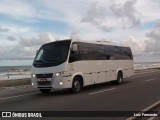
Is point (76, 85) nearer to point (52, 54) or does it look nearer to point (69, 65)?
point (69, 65)

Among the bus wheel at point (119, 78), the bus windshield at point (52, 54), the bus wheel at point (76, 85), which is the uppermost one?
the bus windshield at point (52, 54)

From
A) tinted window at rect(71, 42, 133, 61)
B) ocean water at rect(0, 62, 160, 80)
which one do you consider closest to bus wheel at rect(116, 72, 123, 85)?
tinted window at rect(71, 42, 133, 61)

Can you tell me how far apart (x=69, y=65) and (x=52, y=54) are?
3.73 ft

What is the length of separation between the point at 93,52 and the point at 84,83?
2.49m

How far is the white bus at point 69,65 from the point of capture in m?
18.5

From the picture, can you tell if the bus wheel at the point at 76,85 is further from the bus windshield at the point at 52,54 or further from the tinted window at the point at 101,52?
the bus windshield at the point at 52,54

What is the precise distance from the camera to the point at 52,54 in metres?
19.2

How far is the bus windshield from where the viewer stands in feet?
61.5

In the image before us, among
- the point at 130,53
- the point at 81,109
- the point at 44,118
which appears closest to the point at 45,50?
the point at 81,109

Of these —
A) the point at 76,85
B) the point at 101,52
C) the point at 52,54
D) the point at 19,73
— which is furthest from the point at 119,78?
the point at 19,73

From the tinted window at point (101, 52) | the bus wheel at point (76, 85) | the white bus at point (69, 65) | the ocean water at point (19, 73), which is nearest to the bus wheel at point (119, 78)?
the tinted window at point (101, 52)

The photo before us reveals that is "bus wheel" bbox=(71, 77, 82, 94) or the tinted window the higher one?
the tinted window

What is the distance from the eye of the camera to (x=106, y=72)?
76.6 feet

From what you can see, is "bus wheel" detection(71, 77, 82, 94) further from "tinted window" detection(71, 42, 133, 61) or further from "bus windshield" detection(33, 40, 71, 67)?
"bus windshield" detection(33, 40, 71, 67)
